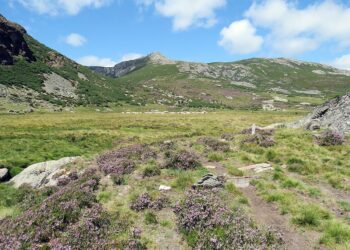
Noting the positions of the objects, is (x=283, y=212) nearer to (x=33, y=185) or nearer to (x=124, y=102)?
(x=33, y=185)

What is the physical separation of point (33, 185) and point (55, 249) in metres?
13.3

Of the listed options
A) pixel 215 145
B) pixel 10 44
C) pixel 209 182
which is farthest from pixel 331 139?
pixel 10 44

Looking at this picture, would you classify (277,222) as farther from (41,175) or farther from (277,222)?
(41,175)

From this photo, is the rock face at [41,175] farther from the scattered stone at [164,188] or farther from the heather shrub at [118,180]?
the scattered stone at [164,188]

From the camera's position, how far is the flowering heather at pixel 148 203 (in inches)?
499

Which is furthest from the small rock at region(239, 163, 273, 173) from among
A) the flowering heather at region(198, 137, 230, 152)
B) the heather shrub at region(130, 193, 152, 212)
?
the heather shrub at region(130, 193, 152, 212)

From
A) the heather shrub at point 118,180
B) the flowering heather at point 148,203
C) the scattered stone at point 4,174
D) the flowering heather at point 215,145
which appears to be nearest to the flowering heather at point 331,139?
the flowering heather at point 215,145

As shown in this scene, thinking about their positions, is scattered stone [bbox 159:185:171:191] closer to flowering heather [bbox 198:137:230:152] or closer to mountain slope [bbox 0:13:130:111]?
flowering heather [bbox 198:137:230:152]

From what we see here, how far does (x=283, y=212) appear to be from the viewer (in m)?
12.3

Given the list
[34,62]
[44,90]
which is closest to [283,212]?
[44,90]

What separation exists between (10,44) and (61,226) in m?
167

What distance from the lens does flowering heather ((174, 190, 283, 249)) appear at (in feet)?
31.7

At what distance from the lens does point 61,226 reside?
11328 mm

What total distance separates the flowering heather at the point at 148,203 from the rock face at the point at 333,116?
2053cm
